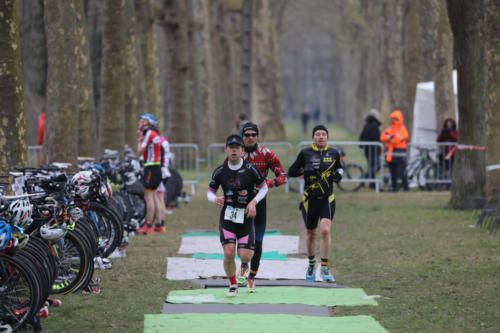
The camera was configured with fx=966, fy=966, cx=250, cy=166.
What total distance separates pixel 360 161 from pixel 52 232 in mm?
17037

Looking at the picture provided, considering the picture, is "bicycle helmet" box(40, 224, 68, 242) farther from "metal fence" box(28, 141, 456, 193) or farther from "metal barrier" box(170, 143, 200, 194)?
"metal barrier" box(170, 143, 200, 194)

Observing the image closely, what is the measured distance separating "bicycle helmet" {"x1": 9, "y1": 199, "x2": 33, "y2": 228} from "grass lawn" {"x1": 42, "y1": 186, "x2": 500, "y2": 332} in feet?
3.30

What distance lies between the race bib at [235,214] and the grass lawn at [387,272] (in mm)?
1155

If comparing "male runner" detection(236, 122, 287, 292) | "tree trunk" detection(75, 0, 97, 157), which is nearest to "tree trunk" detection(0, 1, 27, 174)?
"male runner" detection(236, 122, 287, 292)

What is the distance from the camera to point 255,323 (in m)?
8.99

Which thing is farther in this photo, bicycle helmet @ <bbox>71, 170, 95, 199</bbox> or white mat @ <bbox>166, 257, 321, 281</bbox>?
white mat @ <bbox>166, 257, 321, 281</bbox>

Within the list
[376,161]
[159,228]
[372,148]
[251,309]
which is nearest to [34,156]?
[159,228]

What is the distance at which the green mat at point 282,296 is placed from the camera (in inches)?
402

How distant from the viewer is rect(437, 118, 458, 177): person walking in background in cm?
2470

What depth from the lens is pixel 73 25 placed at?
15.8 metres

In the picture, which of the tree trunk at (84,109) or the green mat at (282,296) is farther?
the tree trunk at (84,109)

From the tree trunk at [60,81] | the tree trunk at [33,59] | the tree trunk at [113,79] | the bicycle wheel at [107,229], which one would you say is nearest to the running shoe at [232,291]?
the bicycle wheel at [107,229]

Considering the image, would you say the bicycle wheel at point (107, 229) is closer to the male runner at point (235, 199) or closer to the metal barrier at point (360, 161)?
the male runner at point (235, 199)

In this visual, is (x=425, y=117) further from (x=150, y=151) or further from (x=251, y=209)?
(x=251, y=209)
